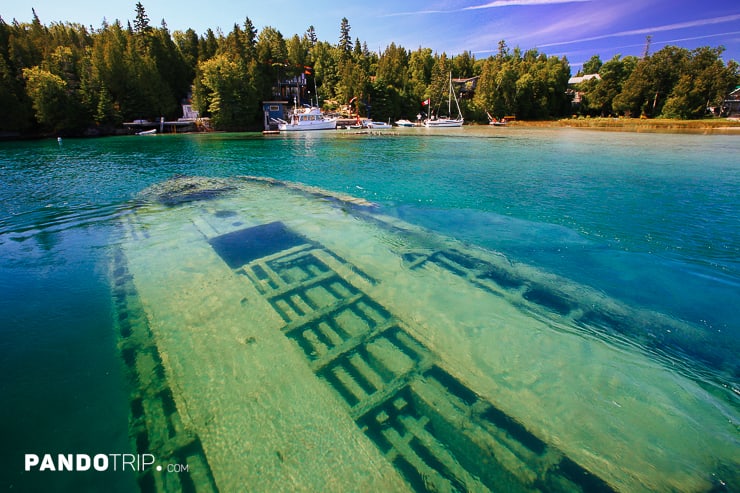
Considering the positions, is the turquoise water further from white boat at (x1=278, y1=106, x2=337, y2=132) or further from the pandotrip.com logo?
white boat at (x1=278, y1=106, x2=337, y2=132)

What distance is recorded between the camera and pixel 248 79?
75.8 metres

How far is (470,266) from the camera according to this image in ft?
25.6

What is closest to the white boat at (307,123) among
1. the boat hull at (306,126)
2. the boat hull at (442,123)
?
the boat hull at (306,126)

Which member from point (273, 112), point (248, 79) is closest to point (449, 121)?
point (273, 112)

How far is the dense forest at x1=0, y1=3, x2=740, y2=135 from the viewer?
5972 centimetres

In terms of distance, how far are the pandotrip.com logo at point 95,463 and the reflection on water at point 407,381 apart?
0.41 feet

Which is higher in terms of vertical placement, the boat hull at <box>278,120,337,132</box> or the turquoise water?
the boat hull at <box>278,120,337,132</box>

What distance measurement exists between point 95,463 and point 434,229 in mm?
9381

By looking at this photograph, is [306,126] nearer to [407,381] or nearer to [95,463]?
[407,381]

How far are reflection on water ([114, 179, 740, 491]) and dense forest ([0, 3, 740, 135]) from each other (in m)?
76.7

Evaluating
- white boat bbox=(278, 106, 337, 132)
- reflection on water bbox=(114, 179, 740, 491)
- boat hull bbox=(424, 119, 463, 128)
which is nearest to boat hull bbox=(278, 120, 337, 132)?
white boat bbox=(278, 106, 337, 132)

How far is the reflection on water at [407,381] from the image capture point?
329 cm

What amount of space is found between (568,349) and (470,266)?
10.2 feet

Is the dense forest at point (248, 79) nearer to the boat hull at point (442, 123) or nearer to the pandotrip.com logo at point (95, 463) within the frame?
the boat hull at point (442, 123)
